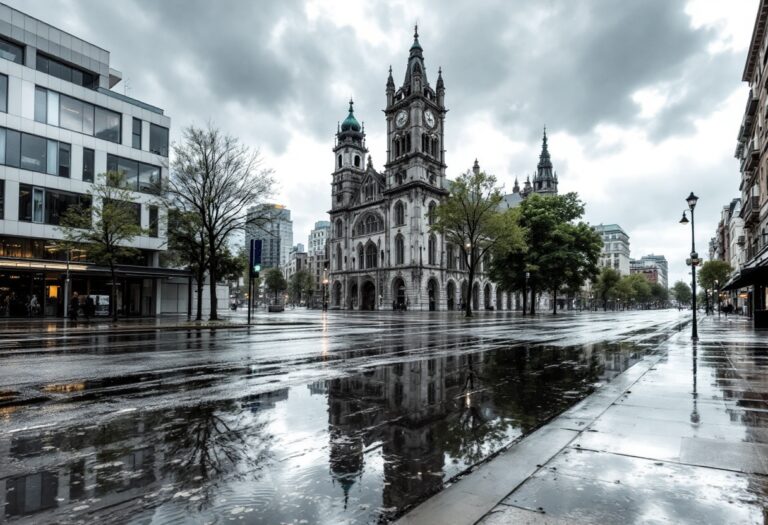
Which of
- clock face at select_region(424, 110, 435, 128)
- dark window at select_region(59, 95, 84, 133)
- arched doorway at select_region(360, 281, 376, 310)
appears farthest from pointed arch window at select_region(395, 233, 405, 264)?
dark window at select_region(59, 95, 84, 133)

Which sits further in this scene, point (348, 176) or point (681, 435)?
point (348, 176)

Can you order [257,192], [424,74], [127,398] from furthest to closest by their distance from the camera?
[424,74], [257,192], [127,398]

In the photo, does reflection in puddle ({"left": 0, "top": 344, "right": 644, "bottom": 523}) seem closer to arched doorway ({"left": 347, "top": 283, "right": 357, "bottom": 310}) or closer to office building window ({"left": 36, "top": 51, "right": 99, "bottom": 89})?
office building window ({"left": 36, "top": 51, "right": 99, "bottom": 89})

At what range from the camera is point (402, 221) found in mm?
82188

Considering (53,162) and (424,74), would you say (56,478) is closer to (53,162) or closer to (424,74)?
(53,162)

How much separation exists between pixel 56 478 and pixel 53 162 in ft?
127

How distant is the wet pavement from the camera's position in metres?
3.20

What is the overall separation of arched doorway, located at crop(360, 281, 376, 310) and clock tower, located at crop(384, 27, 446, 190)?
1980cm

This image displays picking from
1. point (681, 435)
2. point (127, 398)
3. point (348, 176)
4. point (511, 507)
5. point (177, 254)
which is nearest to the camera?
point (511, 507)

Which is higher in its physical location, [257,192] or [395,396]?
[257,192]

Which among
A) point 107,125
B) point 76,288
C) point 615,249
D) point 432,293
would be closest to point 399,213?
point 432,293

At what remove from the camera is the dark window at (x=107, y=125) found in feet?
120

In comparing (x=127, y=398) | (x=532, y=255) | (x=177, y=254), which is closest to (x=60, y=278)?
(x=177, y=254)

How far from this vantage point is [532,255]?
5016cm
